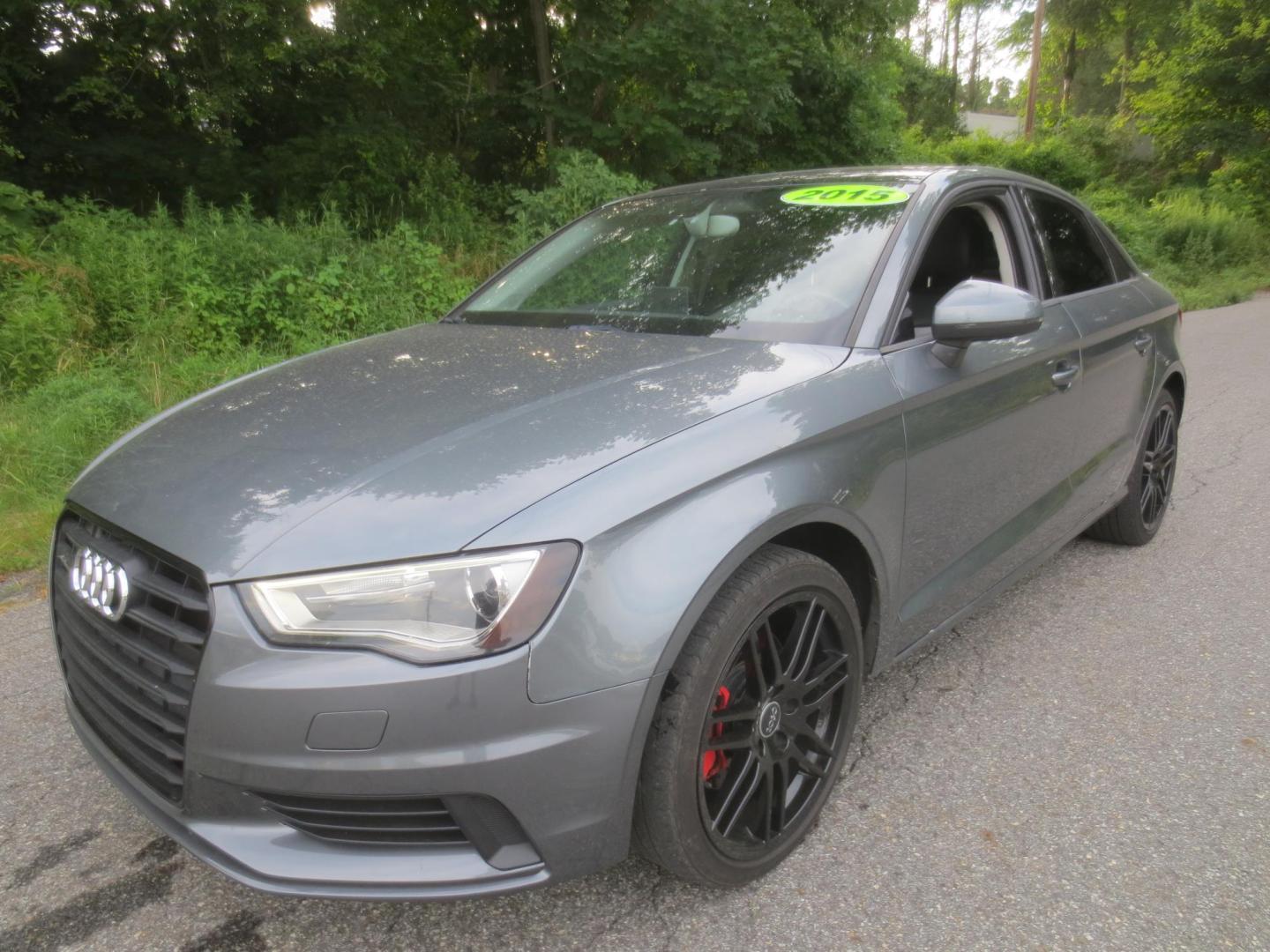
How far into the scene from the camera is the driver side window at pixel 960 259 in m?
2.64

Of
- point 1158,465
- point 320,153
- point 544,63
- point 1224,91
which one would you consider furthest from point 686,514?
point 1224,91

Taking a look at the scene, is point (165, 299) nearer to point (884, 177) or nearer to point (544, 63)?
point (884, 177)

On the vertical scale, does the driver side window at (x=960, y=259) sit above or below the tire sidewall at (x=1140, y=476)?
above

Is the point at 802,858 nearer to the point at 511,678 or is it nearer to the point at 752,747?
the point at 752,747

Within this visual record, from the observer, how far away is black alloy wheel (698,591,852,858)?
1.97 metres

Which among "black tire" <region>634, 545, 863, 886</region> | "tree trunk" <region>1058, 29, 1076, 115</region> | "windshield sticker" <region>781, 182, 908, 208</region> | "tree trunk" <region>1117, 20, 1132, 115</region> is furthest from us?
"tree trunk" <region>1058, 29, 1076, 115</region>

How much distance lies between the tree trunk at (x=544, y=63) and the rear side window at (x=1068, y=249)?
9992mm

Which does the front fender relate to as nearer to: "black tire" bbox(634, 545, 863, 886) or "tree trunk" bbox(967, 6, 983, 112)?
"black tire" bbox(634, 545, 863, 886)

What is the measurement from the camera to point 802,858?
2.19 metres

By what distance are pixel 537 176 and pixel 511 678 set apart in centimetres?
1256

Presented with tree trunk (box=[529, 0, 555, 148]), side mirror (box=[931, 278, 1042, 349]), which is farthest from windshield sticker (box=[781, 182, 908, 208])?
tree trunk (box=[529, 0, 555, 148])

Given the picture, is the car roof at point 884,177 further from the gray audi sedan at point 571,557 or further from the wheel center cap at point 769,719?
the wheel center cap at point 769,719

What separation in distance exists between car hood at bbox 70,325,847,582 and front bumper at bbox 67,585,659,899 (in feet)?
0.56

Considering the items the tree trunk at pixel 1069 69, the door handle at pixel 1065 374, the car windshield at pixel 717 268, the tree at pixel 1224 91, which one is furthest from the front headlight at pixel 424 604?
the tree trunk at pixel 1069 69
